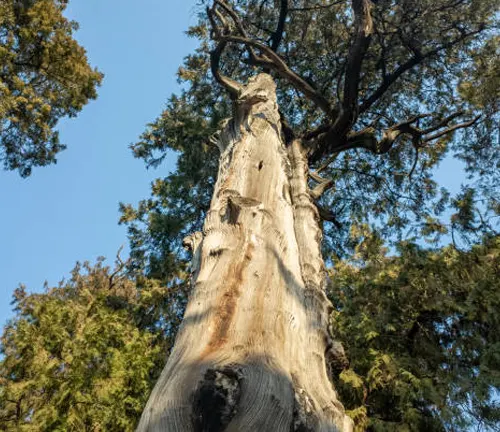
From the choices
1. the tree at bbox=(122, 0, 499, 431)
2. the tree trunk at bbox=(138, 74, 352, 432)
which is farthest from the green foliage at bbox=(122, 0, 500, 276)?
the tree trunk at bbox=(138, 74, 352, 432)

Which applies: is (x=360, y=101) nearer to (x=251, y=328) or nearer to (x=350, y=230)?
(x=350, y=230)

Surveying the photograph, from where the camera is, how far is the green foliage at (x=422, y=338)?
16.0 ft

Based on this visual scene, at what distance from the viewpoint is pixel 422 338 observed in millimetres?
6137

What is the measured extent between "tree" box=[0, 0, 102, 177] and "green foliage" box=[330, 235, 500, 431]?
27.9 feet

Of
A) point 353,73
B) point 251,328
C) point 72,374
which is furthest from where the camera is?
point 353,73

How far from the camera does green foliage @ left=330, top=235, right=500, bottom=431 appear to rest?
4.88 metres

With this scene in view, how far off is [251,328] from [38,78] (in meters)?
11.5

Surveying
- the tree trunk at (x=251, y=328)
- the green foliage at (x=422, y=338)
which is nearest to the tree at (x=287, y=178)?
the tree trunk at (x=251, y=328)

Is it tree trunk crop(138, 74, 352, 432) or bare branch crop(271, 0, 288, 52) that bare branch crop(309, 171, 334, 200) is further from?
bare branch crop(271, 0, 288, 52)

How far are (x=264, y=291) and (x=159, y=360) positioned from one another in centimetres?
410

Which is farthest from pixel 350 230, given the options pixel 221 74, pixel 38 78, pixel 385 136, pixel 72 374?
pixel 38 78

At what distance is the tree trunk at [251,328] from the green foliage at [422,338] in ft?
7.57

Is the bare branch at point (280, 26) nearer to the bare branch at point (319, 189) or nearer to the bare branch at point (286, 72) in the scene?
the bare branch at point (286, 72)

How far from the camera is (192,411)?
1.67 m
